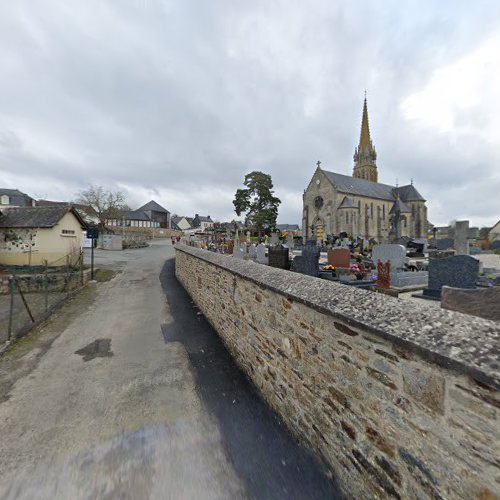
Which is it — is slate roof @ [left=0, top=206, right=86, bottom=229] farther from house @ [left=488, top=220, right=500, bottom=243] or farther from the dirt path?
house @ [left=488, top=220, right=500, bottom=243]

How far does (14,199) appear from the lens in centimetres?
4781

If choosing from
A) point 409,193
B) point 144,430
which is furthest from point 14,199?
point 409,193

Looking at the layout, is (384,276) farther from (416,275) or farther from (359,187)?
(359,187)

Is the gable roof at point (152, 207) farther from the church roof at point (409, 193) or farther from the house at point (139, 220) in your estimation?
the church roof at point (409, 193)

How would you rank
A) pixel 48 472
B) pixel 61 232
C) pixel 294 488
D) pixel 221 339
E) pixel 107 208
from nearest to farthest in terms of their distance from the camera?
pixel 294 488 → pixel 48 472 → pixel 221 339 → pixel 61 232 → pixel 107 208

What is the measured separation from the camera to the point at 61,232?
1650cm

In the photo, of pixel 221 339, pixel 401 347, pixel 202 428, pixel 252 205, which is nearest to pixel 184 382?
pixel 202 428

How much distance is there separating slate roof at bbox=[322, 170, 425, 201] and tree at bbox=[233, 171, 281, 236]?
12274mm

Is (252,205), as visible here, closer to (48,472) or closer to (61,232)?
(61,232)

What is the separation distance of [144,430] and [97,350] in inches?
123

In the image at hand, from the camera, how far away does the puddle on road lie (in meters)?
5.30

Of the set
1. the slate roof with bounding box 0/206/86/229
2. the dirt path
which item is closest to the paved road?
the dirt path

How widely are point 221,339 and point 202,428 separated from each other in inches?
110

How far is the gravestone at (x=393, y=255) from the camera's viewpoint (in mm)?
8984
